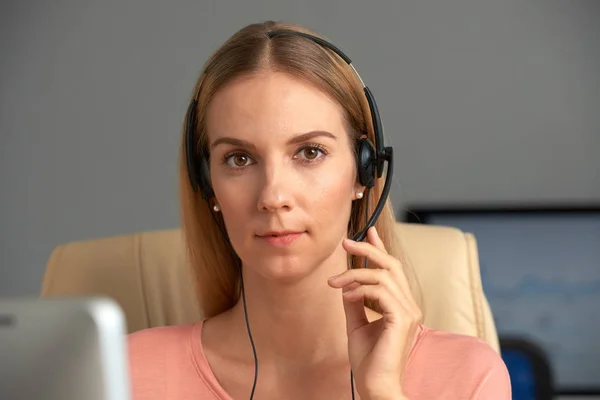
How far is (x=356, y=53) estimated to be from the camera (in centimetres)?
253

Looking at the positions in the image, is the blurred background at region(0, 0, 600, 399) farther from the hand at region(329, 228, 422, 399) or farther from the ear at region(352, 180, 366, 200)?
the hand at region(329, 228, 422, 399)

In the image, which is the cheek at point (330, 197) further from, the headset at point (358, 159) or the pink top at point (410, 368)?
the pink top at point (410, 368)

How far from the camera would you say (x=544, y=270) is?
2523 mm

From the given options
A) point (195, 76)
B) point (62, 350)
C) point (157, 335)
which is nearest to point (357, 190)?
point (157, 335)

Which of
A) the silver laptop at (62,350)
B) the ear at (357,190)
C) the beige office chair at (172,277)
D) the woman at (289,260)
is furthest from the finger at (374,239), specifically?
the silver laptop at (62,350)

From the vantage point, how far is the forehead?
1.24 metres

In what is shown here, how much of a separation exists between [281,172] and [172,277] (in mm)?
474

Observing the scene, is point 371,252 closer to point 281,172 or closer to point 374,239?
point 374,239

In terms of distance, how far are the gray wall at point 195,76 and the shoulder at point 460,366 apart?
1156 mm

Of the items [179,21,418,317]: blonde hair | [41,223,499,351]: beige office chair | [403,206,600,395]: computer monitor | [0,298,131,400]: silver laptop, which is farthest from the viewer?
[403,206,600,395]: computer monitor

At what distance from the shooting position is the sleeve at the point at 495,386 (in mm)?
1319

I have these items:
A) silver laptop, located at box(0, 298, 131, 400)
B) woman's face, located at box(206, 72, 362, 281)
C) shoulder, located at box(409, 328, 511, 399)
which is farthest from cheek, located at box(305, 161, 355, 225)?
silver laptop, located at box(0, 298, 131, 400)

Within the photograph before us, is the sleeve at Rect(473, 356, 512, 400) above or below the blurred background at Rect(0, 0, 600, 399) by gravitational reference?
below

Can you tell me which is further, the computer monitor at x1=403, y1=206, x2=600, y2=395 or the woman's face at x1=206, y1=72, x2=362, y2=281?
the computer monitor at x1=403, y1=206, x2=600, y2=395
